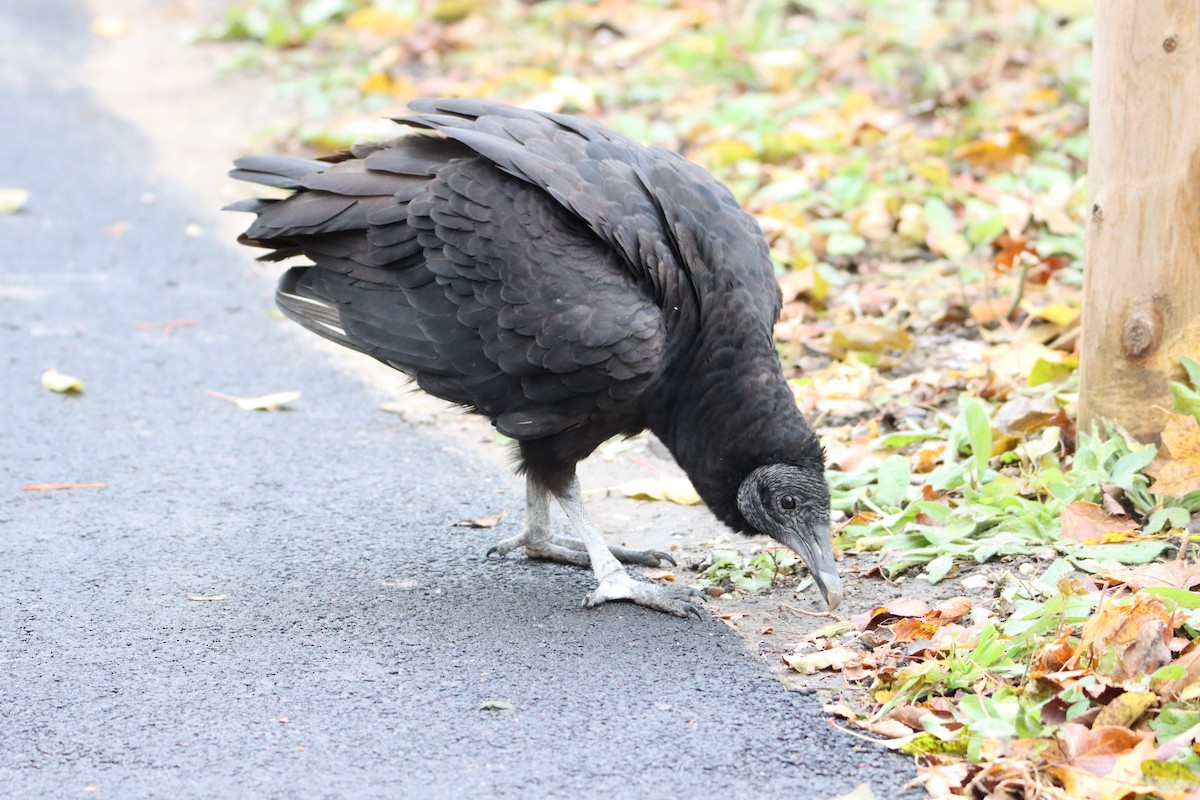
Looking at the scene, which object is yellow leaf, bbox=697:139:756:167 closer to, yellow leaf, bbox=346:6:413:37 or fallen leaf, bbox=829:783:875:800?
yellow leaf, bbox=346:6:413:37

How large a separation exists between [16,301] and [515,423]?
368 centimetres

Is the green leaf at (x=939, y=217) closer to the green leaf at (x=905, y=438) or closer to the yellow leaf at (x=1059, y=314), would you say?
the yellow leaf at (x=1059, y=314)

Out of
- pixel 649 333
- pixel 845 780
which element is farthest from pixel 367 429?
pixel 845 780

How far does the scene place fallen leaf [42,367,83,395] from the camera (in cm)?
532

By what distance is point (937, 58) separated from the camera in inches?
328

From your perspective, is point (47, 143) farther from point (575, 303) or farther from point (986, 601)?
point (986, 601)

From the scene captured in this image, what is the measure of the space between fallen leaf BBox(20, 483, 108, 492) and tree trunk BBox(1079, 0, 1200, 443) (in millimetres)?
3380

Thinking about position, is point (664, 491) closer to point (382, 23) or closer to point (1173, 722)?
point (1173, 722)

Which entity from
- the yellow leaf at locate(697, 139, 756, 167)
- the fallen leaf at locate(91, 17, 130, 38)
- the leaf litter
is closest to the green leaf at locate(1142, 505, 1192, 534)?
the leaf litter

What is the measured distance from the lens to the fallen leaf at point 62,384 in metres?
5.32

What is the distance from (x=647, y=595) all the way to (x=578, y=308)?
86cm

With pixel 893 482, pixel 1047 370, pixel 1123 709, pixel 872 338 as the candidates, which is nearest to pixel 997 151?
pixel 872 338

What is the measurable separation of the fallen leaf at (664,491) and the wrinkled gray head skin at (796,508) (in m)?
0.89

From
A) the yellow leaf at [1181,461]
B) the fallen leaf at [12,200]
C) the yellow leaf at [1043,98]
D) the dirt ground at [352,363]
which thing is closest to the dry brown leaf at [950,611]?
the dirt ground at [352,363]
